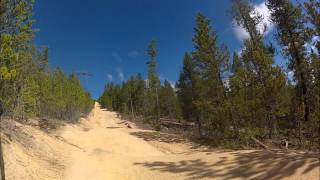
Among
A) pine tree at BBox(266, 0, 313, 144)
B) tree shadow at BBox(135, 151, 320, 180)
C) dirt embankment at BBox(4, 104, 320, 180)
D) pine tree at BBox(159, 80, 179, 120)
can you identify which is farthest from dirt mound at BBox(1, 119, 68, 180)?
pine tree at BBox(159, 80, 179, 120)

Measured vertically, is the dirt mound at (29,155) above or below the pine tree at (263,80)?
below

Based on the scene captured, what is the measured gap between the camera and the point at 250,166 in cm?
1201

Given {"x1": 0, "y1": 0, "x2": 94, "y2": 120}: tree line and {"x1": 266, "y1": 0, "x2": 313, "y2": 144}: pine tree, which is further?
{"x1": 266, "y1": 0, "x2": 313, "y2": 144}: pine tree

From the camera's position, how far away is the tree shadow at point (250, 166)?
10.7m

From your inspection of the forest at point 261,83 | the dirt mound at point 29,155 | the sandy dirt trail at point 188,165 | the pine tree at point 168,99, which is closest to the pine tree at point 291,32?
the forest at point 261,83

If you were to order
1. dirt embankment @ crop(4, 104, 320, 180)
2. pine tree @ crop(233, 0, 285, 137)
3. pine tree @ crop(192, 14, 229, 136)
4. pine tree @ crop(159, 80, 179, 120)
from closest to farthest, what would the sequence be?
1. dirt embankment @ crop(4, 104, 320, 180)
2. pine tree @ crop(233, 0, 285, 137)
3. pine tree @ crop(192, 14, 229, 136)
4. pine tree @ crop(159, 80, 179, 120)

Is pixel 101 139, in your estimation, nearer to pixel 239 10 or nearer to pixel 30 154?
pixel 30 154

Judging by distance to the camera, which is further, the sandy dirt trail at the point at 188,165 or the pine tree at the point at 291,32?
the pine tree at the point at 291,32

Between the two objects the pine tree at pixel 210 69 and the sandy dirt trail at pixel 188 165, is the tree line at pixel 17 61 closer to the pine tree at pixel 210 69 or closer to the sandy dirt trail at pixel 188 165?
the sandy dirt trail at pixel 188 165

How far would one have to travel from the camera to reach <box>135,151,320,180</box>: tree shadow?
35.1 feet

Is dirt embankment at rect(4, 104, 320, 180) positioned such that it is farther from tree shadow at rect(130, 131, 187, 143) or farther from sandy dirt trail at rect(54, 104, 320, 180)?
tree shadow at rect(130, 131, 187, 143)

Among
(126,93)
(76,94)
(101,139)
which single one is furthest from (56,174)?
(126,93)

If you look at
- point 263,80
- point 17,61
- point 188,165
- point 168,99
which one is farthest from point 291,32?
point 168,99

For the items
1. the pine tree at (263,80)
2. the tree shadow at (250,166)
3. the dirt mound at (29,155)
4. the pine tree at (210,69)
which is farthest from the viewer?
the pine tree at (210,69)
